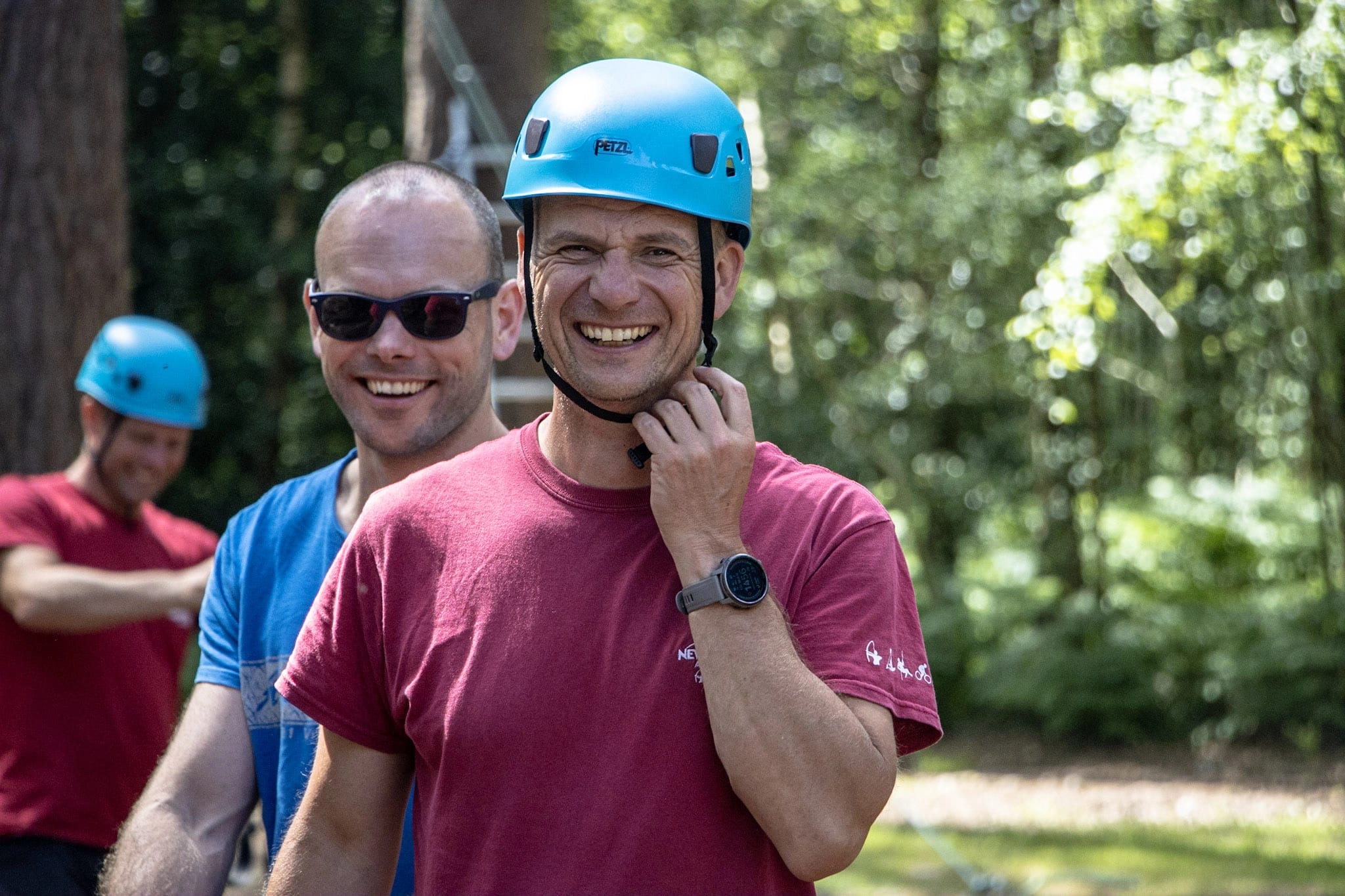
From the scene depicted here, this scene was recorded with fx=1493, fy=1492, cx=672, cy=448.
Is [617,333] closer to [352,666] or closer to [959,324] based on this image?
[352,666]

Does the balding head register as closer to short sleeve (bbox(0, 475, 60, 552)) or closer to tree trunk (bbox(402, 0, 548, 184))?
short sleeve (bbox(0, 475, 60, 552))

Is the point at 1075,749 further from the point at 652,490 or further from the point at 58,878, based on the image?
the point at 652,490

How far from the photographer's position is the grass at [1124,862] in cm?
866

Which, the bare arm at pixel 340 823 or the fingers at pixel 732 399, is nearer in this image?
the fingers at pixel 732 399

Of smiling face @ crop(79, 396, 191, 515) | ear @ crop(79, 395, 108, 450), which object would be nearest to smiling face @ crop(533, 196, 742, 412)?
smiling face @ crop(79, 396, 191, 515)

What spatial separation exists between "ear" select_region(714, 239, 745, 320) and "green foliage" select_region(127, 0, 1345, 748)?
870cm

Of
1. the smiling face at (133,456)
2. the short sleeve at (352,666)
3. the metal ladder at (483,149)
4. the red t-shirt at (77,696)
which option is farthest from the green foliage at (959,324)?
the short sleeve at (352,666)

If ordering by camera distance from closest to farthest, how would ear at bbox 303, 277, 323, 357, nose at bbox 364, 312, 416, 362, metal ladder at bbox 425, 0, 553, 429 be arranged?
nose at bbox 364, 312, 416, 362, ear at bbox 303, 277, 323, 357, metal ladder at bbox 425, 0, 553, 429

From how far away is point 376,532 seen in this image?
7.68 ft

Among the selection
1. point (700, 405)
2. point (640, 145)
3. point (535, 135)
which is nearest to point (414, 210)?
point (535, 135)

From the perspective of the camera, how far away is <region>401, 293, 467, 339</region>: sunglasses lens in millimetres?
3010

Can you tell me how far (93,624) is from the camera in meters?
4.21

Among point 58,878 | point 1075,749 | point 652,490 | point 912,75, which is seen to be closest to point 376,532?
point 652,490

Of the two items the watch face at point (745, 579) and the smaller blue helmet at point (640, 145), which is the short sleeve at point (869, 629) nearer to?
the watch face at point (745, 579)
